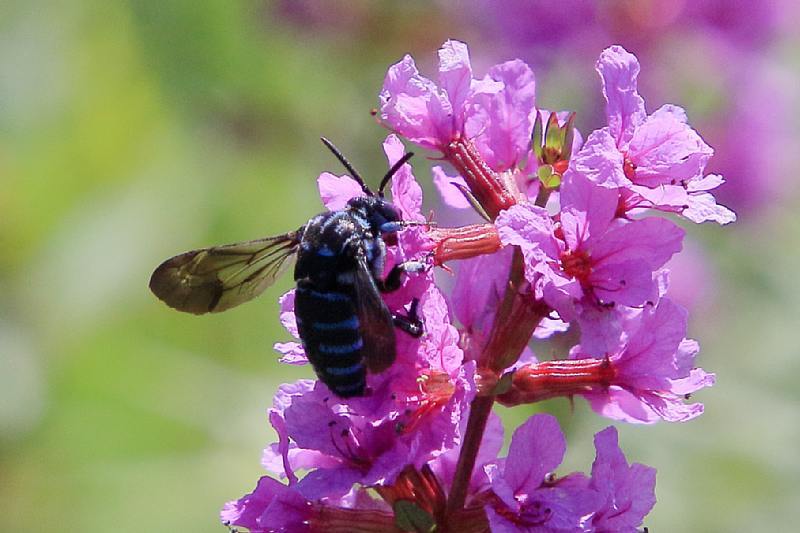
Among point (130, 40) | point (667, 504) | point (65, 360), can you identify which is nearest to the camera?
point (667, 504)

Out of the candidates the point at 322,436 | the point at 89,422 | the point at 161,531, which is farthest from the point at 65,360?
the point at 322,436

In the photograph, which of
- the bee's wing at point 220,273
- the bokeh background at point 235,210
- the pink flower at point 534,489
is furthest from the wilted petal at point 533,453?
the bokeh background at point 235,210

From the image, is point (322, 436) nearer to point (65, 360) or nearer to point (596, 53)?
point (596, 53)

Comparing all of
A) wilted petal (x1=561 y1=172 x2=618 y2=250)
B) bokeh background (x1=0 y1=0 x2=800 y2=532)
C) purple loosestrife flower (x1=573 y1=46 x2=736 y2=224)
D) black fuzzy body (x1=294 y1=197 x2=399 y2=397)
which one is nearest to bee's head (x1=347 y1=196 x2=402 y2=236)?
black fuzzy body (x1=294 y1=197 x2=399 y2=397)

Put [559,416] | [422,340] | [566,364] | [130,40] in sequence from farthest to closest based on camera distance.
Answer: [130,40] → [559,416] → [566,364] → [422,340]

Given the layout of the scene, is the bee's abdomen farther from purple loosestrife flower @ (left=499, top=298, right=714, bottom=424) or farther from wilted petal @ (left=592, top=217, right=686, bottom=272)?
wilted petal @ (left=592, top=217, right=686, bottom=272)

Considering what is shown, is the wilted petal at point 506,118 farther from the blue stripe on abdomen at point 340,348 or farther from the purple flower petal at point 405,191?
the blue stripe on abdomen at point 340,348

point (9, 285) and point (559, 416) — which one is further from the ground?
point (9, 285)
